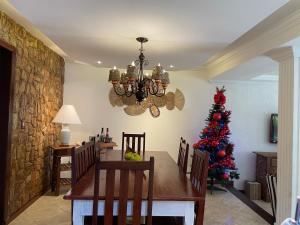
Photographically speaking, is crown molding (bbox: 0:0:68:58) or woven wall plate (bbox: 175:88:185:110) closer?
crown molding (bbox: 0:0:68:58)

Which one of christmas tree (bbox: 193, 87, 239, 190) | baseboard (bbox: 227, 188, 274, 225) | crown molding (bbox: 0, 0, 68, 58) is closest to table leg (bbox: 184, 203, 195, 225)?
baseboard (bbox: 227, 188, 274, 225)

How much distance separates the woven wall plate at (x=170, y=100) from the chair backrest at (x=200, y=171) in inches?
119

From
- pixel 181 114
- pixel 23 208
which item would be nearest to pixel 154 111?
pixel 181 114

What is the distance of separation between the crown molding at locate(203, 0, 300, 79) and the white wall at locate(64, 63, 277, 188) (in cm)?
118

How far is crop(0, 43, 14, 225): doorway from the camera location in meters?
3.21

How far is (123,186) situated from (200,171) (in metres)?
0.93

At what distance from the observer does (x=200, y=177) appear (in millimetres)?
2359

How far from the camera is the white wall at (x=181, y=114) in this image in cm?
556

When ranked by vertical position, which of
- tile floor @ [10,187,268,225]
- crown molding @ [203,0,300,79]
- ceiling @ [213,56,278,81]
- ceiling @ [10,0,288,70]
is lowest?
tile floor @ [10,187,268,225]

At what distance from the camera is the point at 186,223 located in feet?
6.53

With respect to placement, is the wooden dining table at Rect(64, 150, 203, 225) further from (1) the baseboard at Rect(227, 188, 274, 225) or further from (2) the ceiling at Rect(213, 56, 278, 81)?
(2) the ceiling at Rect(213, 56, 278, 81)

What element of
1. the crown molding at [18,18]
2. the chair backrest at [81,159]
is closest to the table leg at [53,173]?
the chair backrest at [81,159]

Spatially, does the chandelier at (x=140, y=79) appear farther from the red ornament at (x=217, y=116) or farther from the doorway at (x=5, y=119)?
the red ornament at (x=217, y=116)

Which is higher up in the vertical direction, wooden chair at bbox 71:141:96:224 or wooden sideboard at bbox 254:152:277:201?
wooden chair at bbox 71:141:96:224
